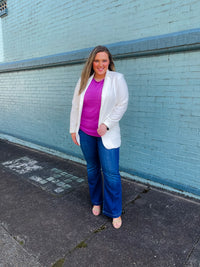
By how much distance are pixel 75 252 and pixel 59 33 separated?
418cm

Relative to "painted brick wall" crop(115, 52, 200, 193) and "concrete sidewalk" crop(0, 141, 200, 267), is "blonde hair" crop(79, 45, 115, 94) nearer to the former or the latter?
"painted brick wall" crop(115, 52, 200, 193)

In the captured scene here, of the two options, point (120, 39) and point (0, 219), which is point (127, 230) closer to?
point (0, 219)

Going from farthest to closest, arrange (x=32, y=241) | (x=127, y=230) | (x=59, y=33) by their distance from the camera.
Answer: (x=59, y=33) → (x=127, y=230) → (x=32, y=241)

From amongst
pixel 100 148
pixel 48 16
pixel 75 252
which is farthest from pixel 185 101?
pixel 48 16

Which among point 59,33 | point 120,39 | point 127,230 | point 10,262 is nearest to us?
point 10,262

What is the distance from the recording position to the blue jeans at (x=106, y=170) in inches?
A: 86.6

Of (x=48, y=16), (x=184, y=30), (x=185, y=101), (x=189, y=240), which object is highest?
(x=48, y=16)

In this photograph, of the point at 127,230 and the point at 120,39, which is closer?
the point at 127,230

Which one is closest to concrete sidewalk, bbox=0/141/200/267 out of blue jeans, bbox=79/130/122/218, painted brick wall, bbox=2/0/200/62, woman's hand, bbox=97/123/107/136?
blue jeans, bbox=79/130/122/218

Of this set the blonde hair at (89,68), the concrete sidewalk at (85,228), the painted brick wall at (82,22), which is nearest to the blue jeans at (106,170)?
the concrete sidewalk at (85,228)

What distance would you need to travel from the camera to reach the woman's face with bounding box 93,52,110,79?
2.04m

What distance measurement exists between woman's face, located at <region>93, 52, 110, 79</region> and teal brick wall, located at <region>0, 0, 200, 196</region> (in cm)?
115

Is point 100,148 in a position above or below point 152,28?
below

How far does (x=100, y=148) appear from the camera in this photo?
2.21 meters
